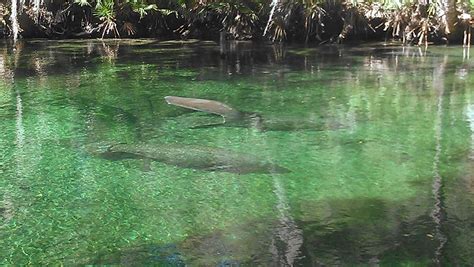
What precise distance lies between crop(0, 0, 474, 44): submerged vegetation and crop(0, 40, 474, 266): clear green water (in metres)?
5.65

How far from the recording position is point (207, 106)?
27.6 feet

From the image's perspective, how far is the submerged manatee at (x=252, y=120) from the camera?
24.2 feet

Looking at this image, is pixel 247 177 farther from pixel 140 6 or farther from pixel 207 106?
pixel 140 6

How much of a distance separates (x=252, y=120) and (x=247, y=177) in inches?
94.2

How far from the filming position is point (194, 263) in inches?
150

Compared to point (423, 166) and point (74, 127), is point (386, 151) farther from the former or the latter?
point (74, 127)

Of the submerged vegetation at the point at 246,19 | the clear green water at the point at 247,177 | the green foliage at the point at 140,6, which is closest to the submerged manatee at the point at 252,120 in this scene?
the clear green water at the point at 247,177

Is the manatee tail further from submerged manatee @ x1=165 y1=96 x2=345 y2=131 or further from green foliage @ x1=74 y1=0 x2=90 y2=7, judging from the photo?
green foliage @ x1=74 y1=0 x2=90 y2=7

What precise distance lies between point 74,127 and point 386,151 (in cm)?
384

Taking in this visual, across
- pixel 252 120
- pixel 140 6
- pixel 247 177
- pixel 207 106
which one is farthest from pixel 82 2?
pixel 247 177

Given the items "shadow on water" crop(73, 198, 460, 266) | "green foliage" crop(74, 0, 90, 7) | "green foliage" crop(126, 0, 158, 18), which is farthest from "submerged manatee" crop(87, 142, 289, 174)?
"green foliage" crop(126, 0, 158, 18)

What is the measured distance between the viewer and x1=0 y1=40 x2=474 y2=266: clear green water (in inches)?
160

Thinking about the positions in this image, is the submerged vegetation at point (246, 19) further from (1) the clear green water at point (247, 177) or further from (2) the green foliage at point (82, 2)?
(1) the clear green water at point (247, 177)

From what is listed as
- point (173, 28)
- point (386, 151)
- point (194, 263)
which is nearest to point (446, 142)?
point (386, 151)
